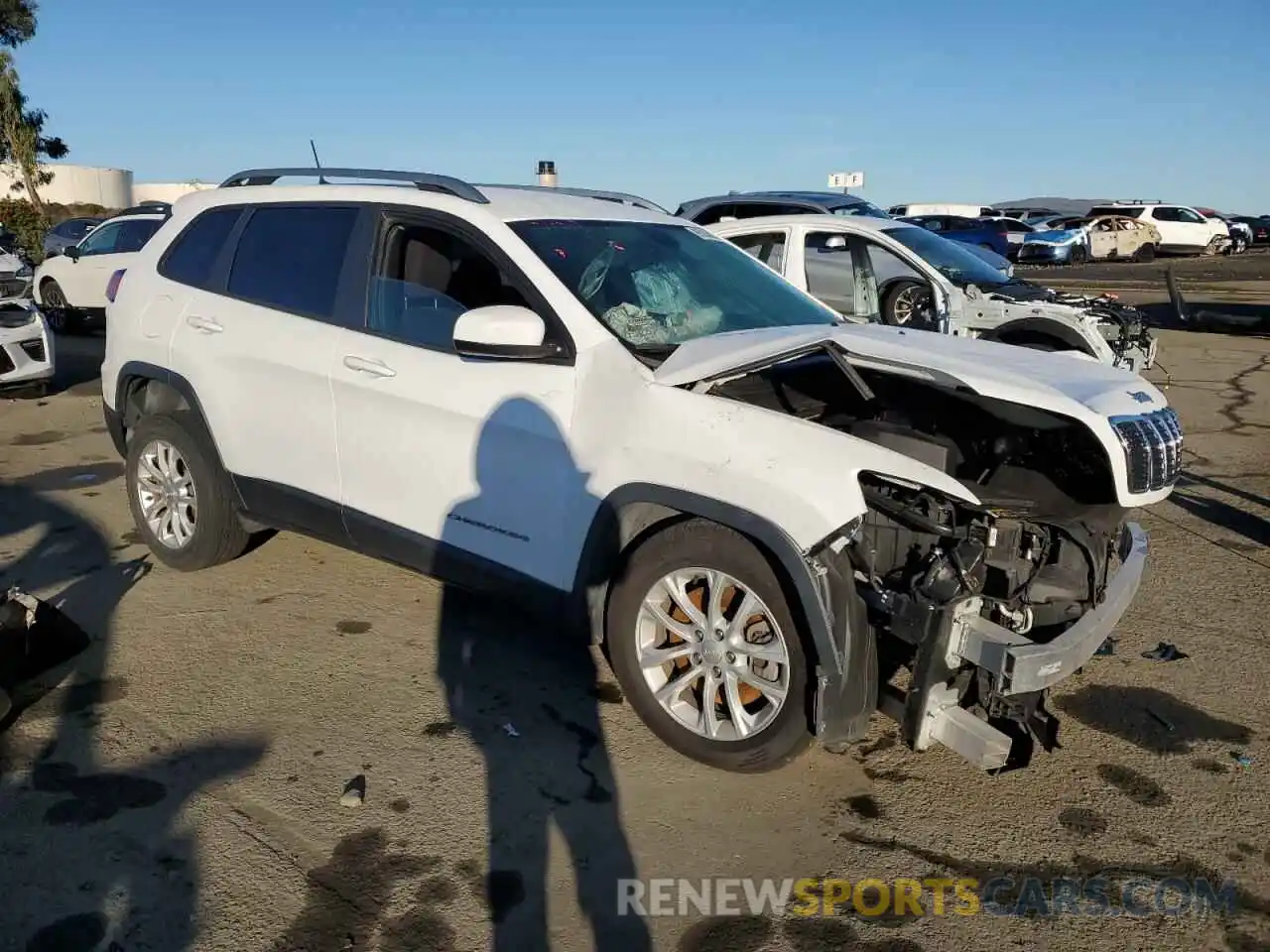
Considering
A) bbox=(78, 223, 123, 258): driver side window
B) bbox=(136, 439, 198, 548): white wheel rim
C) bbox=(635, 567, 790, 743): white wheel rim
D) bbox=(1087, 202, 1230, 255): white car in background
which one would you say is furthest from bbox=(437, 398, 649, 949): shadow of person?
bbox=(1087, 202, 1230, 255): white car in background

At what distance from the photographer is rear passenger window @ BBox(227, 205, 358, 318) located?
439cm

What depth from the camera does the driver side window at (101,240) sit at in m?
14.6

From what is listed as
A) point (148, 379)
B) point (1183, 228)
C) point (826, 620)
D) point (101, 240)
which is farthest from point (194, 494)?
point (1183, 228)

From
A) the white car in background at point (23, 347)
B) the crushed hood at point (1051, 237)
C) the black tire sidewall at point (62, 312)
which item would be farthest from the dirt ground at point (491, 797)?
the crushed hood at point (1051, 237)

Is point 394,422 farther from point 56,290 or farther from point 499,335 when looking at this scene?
point 56,290

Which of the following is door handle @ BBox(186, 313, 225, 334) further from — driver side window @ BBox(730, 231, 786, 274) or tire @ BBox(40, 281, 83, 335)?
Answer: tire @ BBox(40, 281, 83, 335)

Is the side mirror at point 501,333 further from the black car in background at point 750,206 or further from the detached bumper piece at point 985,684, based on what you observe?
the black car in background at point 750,206

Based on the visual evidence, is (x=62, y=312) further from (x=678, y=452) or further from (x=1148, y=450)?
(x=1148, y=450)

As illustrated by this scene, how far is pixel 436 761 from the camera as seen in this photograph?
3510 millimetres

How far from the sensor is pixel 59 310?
49.1 ft

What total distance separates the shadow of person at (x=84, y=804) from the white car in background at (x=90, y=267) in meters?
11.1

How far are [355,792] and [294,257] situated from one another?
2500 millimetres

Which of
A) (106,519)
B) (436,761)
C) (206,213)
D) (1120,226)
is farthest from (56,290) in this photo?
(1120,226)

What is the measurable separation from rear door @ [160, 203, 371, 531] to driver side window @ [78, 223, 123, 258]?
11.4 meters
